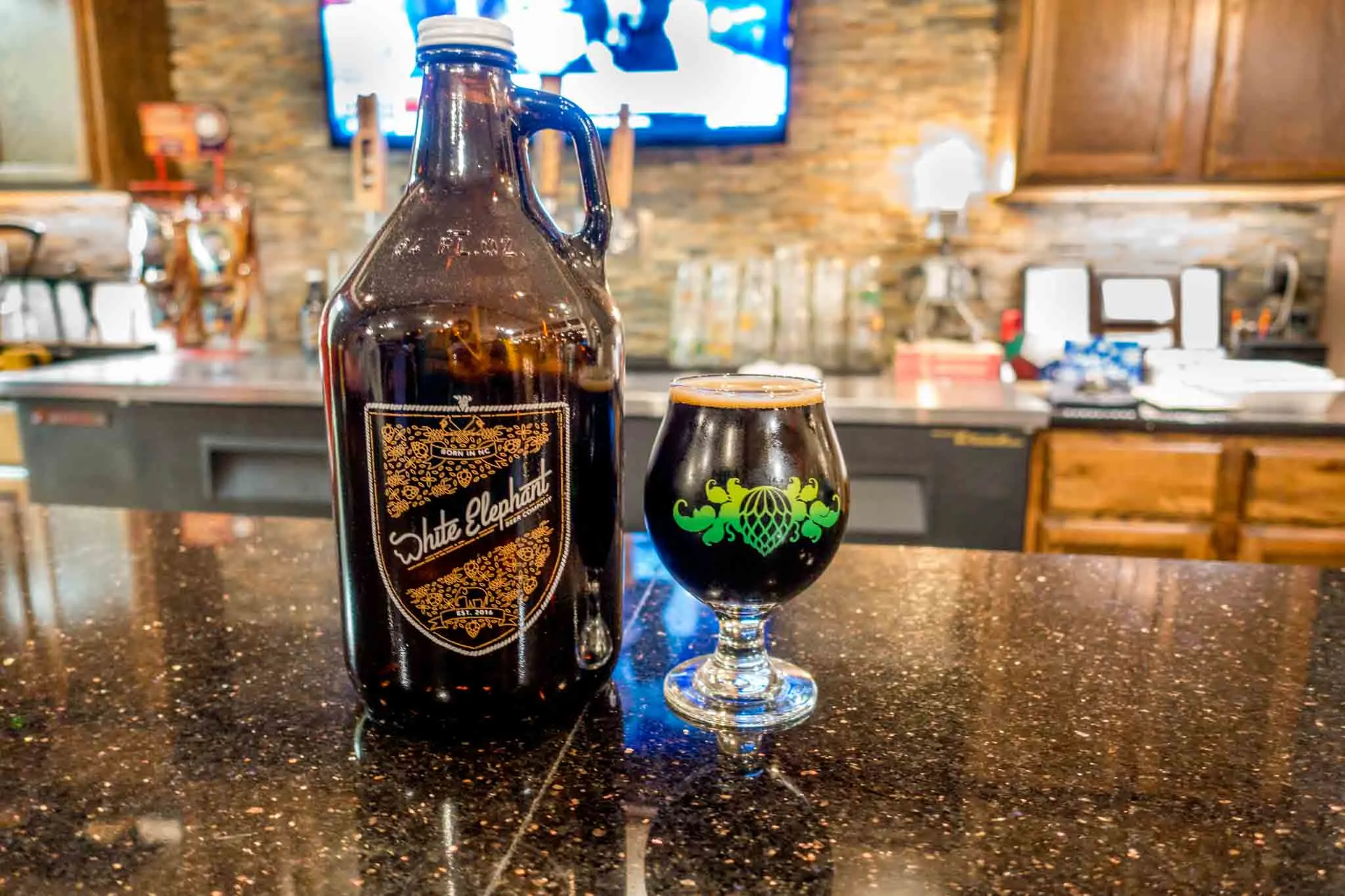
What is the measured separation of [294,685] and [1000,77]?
2.43 metres

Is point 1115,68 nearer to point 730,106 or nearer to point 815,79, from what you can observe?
point 815,79

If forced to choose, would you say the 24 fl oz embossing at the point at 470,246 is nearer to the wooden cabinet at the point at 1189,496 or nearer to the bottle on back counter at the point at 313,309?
the wooden cabinet at the point at 1189,496

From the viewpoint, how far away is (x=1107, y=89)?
218 cm

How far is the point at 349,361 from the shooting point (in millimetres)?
428

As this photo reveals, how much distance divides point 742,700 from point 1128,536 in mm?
1738

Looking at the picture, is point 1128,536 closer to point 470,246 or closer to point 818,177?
point 818,177

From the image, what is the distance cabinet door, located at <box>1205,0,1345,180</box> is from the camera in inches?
83.1

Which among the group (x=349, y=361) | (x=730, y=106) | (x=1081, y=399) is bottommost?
(x=1081, y=399)

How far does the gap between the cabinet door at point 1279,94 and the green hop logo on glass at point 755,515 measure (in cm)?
221

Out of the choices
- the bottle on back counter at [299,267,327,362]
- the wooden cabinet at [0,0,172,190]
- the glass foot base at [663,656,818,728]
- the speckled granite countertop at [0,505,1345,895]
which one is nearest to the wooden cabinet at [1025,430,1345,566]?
the speckled granite countertop at [0,505,1345,895]

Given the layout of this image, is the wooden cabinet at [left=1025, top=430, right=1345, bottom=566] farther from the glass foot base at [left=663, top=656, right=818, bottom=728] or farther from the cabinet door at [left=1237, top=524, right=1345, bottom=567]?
the glass foot base at [left=663, top=656, right=818, bottom=728]

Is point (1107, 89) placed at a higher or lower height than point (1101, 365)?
higher

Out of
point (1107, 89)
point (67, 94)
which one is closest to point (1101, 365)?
point (1107, 89)

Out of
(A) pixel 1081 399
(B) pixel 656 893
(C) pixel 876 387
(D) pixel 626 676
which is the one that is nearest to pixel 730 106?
(C) pixel 876 387
